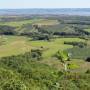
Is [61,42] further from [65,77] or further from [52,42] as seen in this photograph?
[65,77]

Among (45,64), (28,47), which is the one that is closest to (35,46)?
(28,47)

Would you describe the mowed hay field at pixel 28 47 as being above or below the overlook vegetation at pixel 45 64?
below

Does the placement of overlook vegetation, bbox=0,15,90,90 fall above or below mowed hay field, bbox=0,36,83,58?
above

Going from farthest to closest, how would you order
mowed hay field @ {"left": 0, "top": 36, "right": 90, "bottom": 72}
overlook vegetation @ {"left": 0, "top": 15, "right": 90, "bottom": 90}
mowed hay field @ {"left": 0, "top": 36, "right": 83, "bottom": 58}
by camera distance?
mowed hay field @ {"left": 0, "top": 36, "right": 83, "bottom": 58} → mowed hay field @ {"left": 0, "top": 36, "right": 90, "bottom": 72} → overlook vegetation @ {"left": 0, "top": 15, "right": 90, "bottom": 90}

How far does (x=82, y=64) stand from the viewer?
2366 inches

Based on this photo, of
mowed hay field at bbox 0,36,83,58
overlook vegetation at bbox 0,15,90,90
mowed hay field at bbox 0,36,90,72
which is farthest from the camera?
mowed hay field at bbox 0,36,83,58

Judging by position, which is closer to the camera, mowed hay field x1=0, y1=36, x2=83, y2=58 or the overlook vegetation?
the overlook vegetation

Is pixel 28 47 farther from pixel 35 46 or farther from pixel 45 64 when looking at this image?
pixel 45 64

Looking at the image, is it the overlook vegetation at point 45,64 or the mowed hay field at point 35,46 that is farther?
the mowed hay field at point 35,46

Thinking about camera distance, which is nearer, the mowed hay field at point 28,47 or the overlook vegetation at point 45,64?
the overlook vegetation at point 45,64

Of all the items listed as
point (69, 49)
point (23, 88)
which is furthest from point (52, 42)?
point (23, 88)

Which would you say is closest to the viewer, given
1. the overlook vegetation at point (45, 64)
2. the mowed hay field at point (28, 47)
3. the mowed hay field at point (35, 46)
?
the overlook vegetation at point (45, 64)

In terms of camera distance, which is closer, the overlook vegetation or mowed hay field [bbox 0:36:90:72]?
the overlook vegetation

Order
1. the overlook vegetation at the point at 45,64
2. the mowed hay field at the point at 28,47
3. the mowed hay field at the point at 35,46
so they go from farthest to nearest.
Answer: the mowed hay field at the point at 28,47, the mowed hay field at the point at 35,46, the overlook vegetation at the point at 45,64
